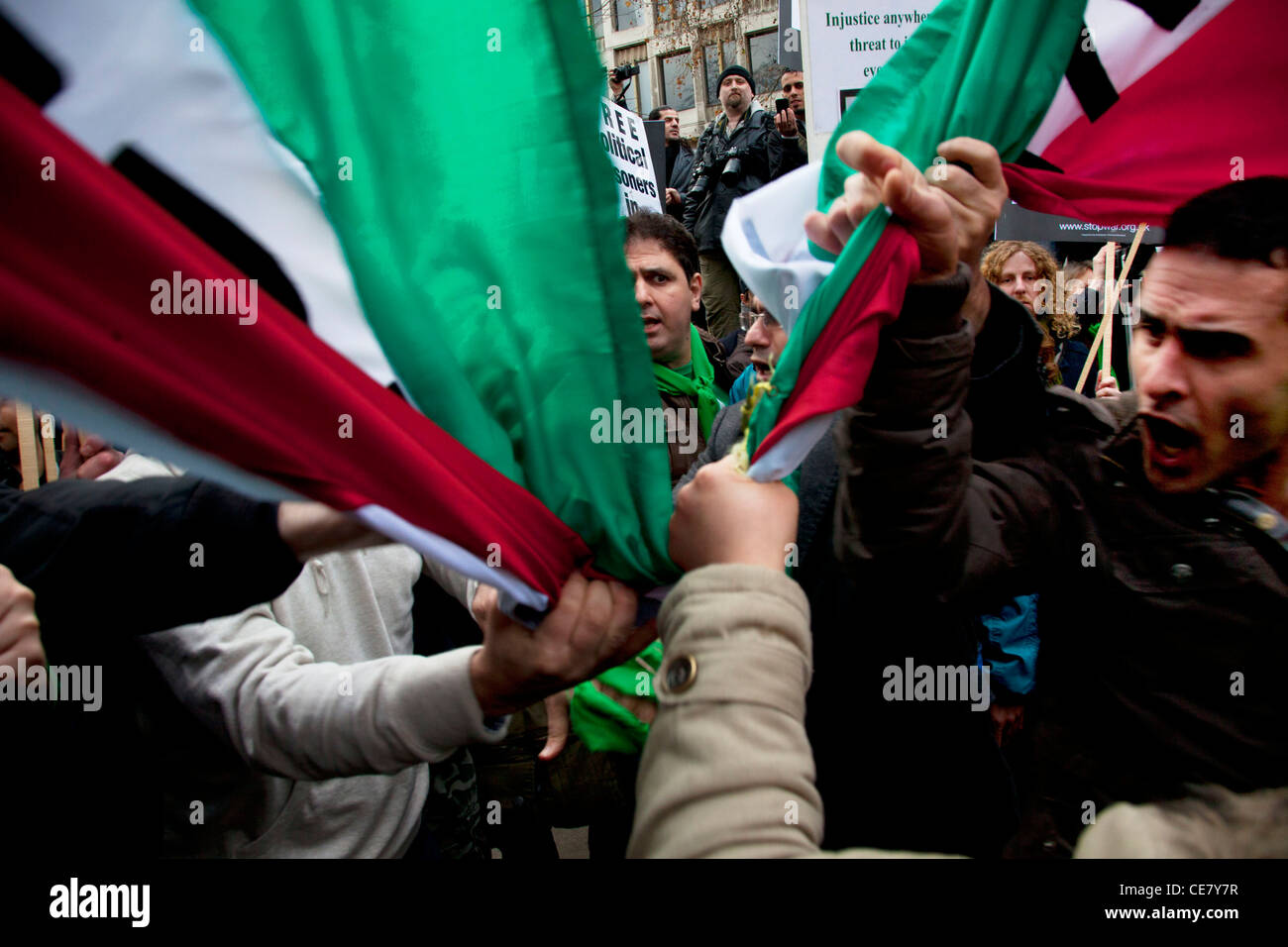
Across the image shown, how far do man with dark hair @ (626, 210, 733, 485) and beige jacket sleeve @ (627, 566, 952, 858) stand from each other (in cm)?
157

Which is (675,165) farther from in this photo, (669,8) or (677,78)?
(677,78)

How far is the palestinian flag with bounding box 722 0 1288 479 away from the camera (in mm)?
1033

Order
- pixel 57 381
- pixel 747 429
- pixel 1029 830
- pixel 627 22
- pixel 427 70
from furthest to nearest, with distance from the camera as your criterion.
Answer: pixel 627 22 → pixel 1029 830 → pixel 747 429 → pixel 427 70 → pixel 57 381

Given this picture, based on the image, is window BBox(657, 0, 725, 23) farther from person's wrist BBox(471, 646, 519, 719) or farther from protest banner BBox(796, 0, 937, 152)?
person's wrist BBox(471, 646, 519, 719)

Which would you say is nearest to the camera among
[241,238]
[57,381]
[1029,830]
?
[57,381]

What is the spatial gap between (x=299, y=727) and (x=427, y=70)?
36.1 inches

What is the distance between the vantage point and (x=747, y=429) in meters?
1.10

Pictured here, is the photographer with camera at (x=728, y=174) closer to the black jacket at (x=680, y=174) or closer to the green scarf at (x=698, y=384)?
the black jacket at (x=680, y=174)

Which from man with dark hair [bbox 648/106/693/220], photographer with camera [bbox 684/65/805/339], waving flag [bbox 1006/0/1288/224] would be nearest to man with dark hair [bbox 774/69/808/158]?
photographer with camera [bbox 684/65/805/339]

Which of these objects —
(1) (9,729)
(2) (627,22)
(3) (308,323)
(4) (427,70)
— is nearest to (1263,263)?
(4) (427,70)

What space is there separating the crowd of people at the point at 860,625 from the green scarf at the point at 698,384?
1.07 m

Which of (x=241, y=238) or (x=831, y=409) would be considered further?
(x=831, y=409)

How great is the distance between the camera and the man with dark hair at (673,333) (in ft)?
8.69
